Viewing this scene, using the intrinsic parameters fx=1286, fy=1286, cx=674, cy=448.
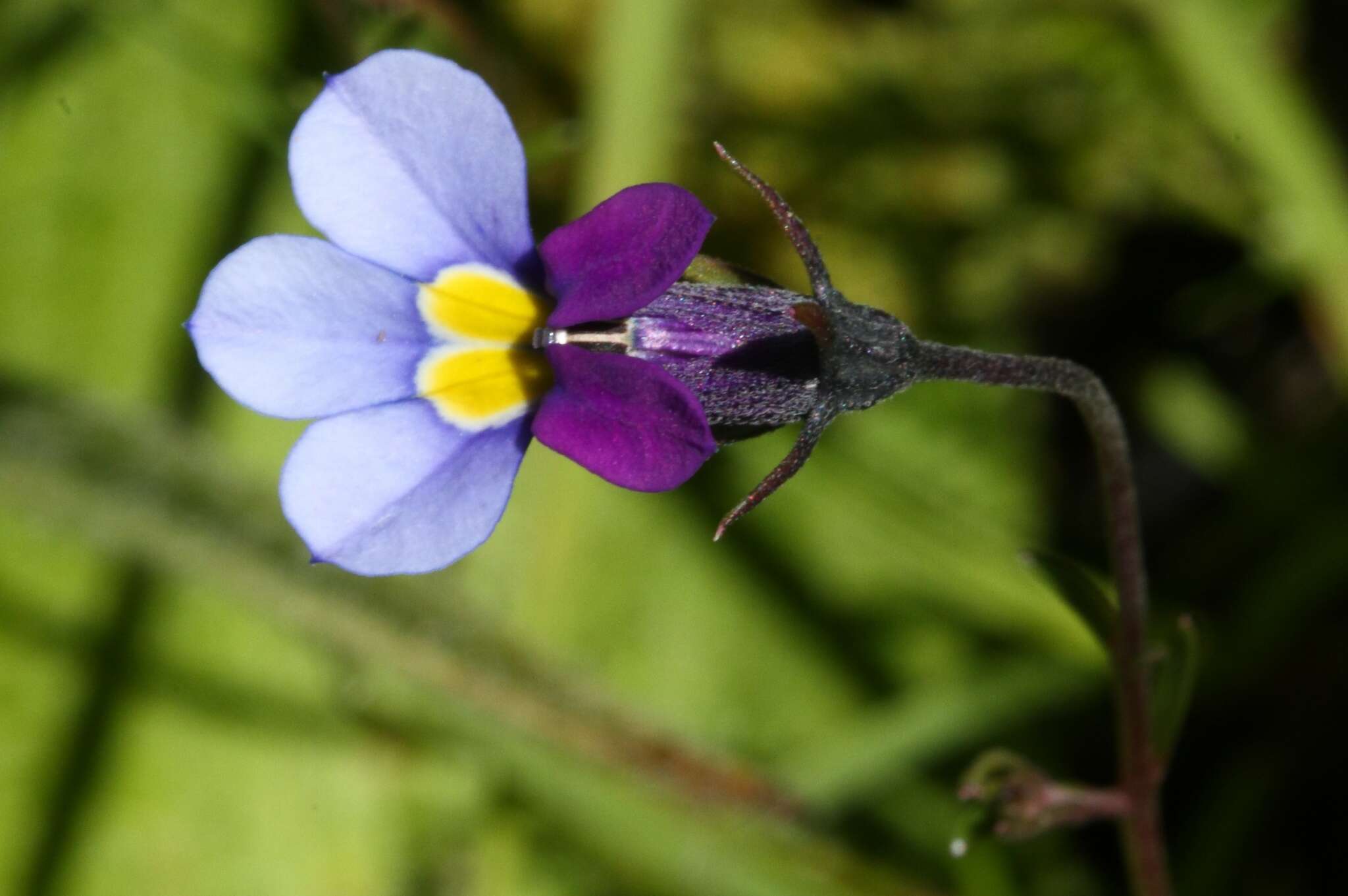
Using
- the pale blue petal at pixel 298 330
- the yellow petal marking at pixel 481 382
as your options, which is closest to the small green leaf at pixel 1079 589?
the yellow petal marking at pixel 481 382

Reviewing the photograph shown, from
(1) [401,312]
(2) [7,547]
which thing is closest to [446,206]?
(1) [401,312]

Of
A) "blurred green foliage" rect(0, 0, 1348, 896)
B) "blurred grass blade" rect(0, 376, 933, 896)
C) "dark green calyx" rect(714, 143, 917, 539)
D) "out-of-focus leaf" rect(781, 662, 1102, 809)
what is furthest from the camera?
"blurred green foliage" rect(0, 0, 1348, 896)

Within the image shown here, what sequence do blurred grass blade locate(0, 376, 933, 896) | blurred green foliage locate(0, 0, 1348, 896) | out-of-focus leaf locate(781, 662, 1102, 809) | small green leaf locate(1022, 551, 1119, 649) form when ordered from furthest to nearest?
blurred green foliage locate(0, 0, 1348, 896) → out-of-focus leaf locate(781, 662, 1102, 809) → blurred grass blade locate(0, 376, 933, 896) → small green leaf locate(1022, 551, 1119, 649)

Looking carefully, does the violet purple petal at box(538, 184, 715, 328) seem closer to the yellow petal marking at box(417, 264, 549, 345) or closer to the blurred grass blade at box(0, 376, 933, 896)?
the yellow petal marking at box(417, 264, 549, 345)

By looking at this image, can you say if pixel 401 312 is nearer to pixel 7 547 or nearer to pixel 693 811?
pixel 693 811

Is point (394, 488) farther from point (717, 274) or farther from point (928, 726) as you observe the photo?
point (928, 726)

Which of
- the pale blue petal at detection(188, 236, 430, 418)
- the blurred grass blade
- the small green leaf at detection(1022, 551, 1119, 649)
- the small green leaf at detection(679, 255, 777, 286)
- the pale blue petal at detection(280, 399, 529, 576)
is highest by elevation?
the small green leaf at detection(679, 255, 777, 286)

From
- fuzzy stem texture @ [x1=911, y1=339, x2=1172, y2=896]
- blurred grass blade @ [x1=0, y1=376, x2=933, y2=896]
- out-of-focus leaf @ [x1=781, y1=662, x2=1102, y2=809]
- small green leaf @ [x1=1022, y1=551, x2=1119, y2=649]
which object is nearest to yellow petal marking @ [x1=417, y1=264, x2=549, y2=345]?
fuzzy stem texture @ [x1=911, y1=339, x2=1172, y2=896]
